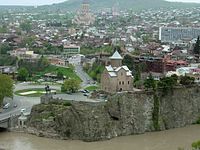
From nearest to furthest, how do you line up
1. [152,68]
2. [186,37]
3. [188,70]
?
1. [188,70]
2. [152,68]
3. [186,37]

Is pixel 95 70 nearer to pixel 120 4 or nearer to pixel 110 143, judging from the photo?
pixel 110 143

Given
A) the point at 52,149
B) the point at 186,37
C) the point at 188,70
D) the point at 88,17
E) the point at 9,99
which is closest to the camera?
the point at 52,149

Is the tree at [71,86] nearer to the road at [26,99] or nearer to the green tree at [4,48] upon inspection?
the road at [26,99]

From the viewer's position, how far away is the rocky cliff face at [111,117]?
84.4ft

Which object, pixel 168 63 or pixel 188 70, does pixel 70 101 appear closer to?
pixel 188 70

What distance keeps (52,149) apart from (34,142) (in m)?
1.39

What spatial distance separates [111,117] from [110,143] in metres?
2.00

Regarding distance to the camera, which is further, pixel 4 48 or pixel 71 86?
pixel 4 48

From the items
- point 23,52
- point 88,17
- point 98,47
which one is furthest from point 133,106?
point 88,17

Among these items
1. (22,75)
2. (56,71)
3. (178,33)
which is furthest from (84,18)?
(22,75)

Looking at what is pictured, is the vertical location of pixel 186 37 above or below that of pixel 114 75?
below

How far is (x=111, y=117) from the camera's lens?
26.8 m

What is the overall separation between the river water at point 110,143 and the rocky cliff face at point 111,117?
55 cm

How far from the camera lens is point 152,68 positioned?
131 feet
